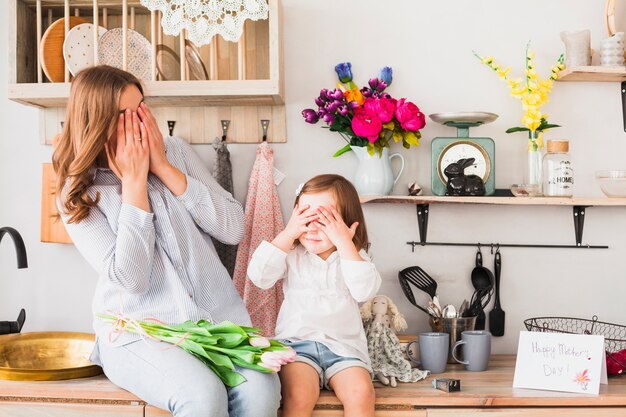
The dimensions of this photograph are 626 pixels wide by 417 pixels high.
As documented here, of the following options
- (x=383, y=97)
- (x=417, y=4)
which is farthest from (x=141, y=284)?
(x=417, y=4)

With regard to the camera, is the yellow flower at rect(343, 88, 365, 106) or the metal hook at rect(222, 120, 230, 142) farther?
the metal hook at rect(222, 120, 230, 142)

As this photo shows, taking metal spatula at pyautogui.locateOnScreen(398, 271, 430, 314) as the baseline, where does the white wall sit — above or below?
above

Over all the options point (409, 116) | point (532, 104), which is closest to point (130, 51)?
point (409, 116)

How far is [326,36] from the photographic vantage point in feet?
7.59

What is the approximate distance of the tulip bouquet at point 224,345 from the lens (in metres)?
1.64

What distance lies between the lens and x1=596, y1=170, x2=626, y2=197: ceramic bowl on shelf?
220 centimetres

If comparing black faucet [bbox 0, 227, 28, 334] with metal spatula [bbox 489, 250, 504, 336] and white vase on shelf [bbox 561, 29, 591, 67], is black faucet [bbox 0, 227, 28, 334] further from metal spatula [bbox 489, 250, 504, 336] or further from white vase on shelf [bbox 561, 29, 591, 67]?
white vase on shelf [bbox 561, 29, 591, 67]

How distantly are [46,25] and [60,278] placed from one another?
32.6 inches

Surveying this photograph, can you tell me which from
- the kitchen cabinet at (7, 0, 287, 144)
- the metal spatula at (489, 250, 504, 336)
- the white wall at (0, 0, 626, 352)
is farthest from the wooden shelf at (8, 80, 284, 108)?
the metal spatula at (489, 250, 504, 336)

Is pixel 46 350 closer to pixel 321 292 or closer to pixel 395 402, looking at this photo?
pixel 321 292

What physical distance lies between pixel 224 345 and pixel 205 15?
96 centimetres

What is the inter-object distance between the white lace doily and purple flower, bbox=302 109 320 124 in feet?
1.04

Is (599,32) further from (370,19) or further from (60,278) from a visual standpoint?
(60,278)

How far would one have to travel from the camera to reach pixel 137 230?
1.75 meters
